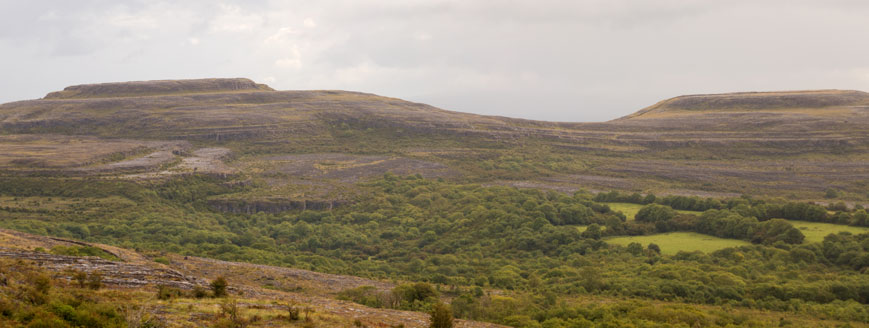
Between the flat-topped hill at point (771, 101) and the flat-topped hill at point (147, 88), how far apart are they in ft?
423

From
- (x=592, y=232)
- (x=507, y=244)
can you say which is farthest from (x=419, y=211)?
(x=592, y=232)

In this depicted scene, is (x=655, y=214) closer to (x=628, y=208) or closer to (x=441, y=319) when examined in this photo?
(x=628, y=208)

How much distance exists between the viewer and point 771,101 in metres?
128

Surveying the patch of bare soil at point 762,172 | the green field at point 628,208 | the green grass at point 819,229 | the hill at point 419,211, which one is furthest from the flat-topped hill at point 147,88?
the green grass at point 819,229

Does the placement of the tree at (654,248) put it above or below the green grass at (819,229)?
below

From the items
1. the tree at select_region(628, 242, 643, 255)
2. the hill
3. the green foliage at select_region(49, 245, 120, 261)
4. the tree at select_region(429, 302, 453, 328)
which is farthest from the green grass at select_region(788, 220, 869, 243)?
the green foliage at select_region(49, 245, 120, 261)

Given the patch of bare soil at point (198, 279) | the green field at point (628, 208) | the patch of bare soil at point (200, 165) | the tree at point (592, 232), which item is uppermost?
the patch of bare soil at point (200, 165)

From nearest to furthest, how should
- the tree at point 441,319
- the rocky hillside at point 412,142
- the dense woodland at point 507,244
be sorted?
1. the tree at point 441,319
2. the dense woodland at point 507,244
3. the rocky hillside at point 412,142

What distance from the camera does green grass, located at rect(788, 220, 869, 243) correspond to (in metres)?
55.7

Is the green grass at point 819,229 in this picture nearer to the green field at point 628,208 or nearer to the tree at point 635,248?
the green field at point 628,208

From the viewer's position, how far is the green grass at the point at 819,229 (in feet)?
183

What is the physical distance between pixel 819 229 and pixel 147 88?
6316 inches

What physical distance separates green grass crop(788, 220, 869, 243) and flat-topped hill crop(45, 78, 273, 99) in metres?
147

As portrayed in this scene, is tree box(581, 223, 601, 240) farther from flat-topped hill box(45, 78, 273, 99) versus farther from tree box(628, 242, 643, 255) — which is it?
flat-topped hill box(45, 78, 273, 99)
